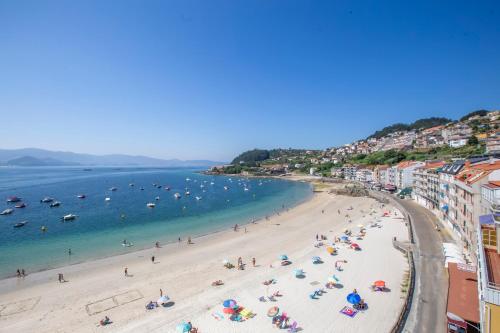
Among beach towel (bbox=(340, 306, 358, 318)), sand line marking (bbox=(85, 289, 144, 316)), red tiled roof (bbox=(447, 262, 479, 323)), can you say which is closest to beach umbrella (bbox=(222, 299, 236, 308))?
beach towel (bbox=(340, 306, 358, 318))

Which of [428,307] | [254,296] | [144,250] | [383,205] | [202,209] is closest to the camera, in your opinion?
[428,307]

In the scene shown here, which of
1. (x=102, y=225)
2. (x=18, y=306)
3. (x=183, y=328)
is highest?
A: (x=183, y=328)

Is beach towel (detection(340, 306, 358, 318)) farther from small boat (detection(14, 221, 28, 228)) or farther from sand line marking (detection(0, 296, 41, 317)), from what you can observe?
small boat (detection(14, 221, 28, 228))

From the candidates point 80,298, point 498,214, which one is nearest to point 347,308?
point 498,214

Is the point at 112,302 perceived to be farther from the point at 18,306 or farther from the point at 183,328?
the point at 183,328

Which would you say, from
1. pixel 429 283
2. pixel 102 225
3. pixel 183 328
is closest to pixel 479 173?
pixel 429 283

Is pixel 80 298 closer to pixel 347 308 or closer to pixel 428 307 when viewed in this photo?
pixel 347 308

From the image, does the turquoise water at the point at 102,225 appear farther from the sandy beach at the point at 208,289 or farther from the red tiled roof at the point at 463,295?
the red tiled roof at the point at 463,295

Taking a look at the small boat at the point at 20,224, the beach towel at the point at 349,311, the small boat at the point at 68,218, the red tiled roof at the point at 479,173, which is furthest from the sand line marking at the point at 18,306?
the red tiled roof at the point at 479,173
